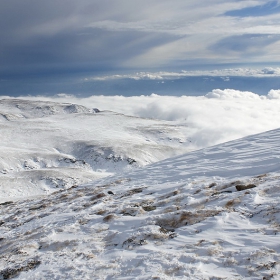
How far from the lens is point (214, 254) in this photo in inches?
323

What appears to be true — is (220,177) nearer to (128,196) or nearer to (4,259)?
(128,196)

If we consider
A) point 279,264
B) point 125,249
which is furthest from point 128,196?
point 279,264

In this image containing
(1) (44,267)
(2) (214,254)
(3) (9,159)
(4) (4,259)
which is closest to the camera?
(2) (214,254)

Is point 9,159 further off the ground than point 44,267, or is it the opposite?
point 44,267

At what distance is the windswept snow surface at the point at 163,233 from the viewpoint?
7879 mm

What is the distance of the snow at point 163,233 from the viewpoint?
788 cm

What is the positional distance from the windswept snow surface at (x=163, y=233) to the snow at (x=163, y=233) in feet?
0.09

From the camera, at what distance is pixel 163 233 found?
1003cm

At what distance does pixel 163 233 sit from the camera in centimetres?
1003

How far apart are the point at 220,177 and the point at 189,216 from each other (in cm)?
634

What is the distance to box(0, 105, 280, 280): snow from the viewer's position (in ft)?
25.8

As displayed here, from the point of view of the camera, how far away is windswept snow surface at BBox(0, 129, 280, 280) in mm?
7879

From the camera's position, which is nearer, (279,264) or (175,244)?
(279,264)

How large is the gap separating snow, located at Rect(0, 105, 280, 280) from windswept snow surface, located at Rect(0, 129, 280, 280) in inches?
1.1
